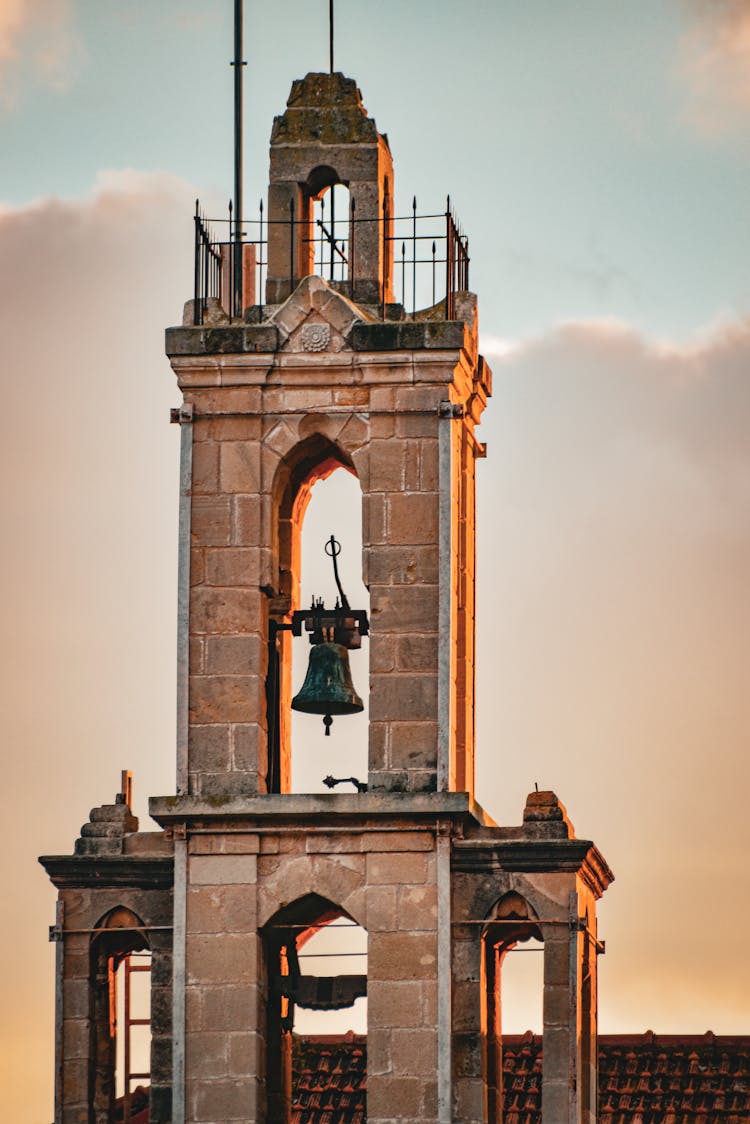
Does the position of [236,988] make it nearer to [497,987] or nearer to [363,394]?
[497,987]

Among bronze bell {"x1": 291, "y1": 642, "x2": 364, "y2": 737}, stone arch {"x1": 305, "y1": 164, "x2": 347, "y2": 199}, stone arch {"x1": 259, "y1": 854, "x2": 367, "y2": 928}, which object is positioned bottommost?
stone arch {"x1": 259, "y1": 854, "x2": 367, "y2": 928}

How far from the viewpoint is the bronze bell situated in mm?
49750

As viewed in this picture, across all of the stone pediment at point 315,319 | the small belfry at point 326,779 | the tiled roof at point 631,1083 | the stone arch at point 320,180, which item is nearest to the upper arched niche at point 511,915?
the small belfry at point 326,779

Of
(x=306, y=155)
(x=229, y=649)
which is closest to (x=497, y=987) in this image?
(x=229, y=649)

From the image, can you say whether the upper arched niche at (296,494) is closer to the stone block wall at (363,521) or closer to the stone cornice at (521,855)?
the stone block wall at (363,521)

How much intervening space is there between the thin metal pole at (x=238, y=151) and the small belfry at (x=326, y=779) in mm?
43

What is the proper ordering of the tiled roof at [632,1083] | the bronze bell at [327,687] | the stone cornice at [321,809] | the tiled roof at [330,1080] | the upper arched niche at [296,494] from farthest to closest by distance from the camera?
the tiled roof at [330,1080]
the tiled roof at [632,1083]
the upper arched niche at [296,494]
the bronze bell at [327,687]
the stone cornice at [321,809]

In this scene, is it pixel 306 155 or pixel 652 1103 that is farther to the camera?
pixel 652 1103

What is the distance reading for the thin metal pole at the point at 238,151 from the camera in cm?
5009

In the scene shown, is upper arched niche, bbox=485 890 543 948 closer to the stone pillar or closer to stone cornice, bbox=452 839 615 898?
stone cornice, bbox=452 839 615 898

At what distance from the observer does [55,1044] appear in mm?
48594

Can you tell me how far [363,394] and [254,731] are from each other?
355 centimetres

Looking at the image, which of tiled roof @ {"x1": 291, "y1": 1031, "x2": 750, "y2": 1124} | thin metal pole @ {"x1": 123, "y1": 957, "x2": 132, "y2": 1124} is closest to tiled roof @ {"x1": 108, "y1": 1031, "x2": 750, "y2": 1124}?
tiled roof @ {"x1": 291, "y1": 1031, "x2": 750, "y2": 1124}

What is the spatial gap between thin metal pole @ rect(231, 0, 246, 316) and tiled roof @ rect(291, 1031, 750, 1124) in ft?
31.0
